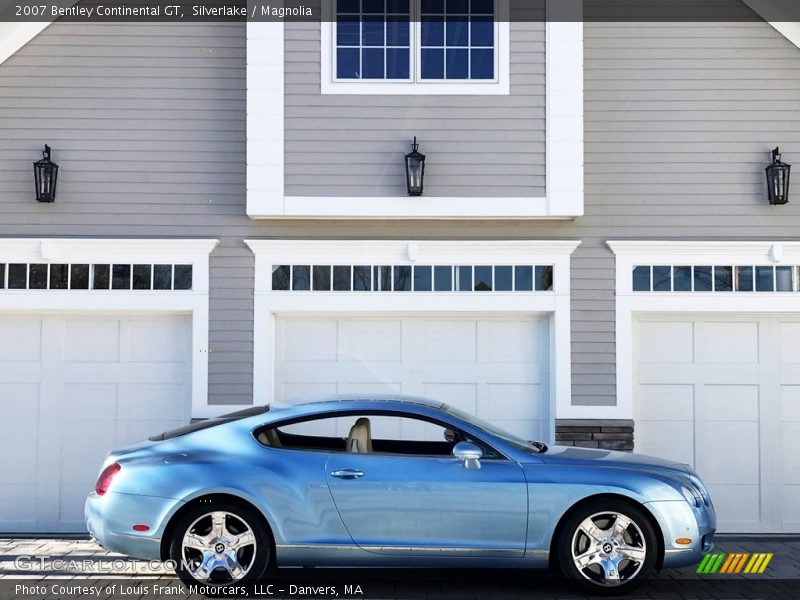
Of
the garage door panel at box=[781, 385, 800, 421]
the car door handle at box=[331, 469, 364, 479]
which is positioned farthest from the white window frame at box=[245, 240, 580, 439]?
the car door handle at box=[331, 469, 364, 479]

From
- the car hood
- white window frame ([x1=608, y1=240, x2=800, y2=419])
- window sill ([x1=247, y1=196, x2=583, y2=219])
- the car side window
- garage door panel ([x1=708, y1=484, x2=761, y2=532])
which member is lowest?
garage door panel ([x1=708, y1=484, x2=761, y2=532])

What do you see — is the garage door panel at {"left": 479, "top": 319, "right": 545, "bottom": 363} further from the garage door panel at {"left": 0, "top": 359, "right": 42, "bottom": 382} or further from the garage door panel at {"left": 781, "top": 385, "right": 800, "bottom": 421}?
the garage door panel at {"left": 0, "top": 359, "right": 42, "bottom": 382}

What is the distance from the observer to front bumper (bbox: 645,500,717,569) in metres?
6.72

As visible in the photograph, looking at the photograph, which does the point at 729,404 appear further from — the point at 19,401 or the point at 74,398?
the point at 19,401

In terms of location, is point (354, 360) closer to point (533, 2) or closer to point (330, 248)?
point (330, 248)

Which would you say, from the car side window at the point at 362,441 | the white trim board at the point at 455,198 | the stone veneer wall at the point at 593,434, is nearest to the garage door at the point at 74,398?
the white trim board at the point at 455,198

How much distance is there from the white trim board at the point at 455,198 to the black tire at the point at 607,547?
11.3 ft

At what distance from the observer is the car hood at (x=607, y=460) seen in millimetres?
6895

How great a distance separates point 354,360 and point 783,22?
5.33 metres

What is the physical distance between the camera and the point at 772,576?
295 inches

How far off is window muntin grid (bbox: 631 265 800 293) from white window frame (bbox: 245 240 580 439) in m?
0.80

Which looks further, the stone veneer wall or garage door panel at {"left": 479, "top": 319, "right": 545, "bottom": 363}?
garage door panel at {"left": 479, "top": 319, "right": 545, "bottom": 363}

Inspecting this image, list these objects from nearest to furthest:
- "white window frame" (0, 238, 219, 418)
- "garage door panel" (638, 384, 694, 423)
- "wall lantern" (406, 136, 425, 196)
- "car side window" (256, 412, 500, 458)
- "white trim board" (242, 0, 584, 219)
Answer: "car side window" (256, 412, 500, 458), "wall lantern" (406, 136, 425, 196), "white trim board" (242, 0, 584, 219), "white window frame" (0, 238, 219, 418), "garage door panel" (638, 384, 694, 423)

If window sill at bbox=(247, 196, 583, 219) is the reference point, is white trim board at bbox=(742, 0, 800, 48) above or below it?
above
